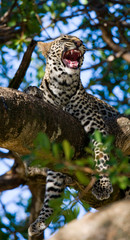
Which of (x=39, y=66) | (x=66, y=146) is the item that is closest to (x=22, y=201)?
(x=39, y=66)

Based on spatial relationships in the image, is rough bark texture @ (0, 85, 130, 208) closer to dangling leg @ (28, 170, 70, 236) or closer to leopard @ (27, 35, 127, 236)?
leopard @ (27, 35, 127, 236)

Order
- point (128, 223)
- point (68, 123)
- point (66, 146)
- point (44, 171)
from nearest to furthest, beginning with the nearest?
point (128, 223) < point (66, 146) < point (68, 123) < point (44, 171)

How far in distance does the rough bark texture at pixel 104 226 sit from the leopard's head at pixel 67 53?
12.1 feet

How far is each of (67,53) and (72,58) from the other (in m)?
0.10

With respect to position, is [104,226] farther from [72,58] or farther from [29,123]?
[72,58]

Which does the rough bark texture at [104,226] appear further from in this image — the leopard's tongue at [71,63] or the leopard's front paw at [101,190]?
the leopard's tongue at [71,63]

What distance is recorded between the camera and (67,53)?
5.39 m

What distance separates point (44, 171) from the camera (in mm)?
6117

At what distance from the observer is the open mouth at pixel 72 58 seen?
5199mm

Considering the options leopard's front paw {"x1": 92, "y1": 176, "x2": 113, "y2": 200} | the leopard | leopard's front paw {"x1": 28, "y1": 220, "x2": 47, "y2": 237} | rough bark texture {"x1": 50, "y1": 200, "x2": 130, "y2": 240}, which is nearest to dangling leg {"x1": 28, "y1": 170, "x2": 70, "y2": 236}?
the leopard

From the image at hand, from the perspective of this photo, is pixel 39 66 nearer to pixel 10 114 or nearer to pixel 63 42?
pixel 63 42

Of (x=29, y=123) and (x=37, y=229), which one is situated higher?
(x=29, y=123)

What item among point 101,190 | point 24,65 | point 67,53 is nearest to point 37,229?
point 101,190

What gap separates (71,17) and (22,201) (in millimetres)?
3607
